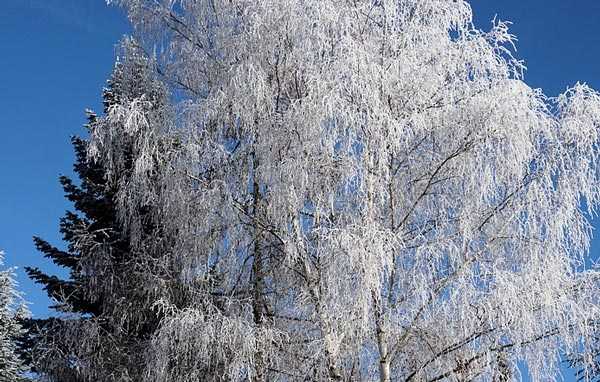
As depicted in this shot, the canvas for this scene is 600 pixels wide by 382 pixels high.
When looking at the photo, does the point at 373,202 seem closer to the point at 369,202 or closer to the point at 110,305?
the point at 369,202

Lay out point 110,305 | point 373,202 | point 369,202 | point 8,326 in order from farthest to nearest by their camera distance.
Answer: point 8,326
point 110,305
point 373,202
point 369,202

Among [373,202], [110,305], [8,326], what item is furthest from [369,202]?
[8,326]

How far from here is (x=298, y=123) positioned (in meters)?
7.91

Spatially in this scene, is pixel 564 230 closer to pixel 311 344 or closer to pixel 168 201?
pixel 311 344

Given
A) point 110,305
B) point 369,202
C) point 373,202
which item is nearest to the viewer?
point 369,202

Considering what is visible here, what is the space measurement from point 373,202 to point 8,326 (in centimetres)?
1512

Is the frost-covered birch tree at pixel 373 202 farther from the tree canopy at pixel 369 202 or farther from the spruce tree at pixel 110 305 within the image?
the spruce tree at pixel 110 305

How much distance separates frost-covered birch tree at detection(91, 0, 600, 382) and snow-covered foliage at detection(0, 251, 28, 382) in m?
11.2

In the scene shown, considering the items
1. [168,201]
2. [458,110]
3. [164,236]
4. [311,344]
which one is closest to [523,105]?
[458,110]

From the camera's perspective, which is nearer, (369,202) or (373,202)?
(369,202)

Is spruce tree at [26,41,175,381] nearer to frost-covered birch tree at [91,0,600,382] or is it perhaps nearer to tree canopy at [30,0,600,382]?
tree canopy at [30,0,600,382]

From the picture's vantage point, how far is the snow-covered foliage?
1873 cm

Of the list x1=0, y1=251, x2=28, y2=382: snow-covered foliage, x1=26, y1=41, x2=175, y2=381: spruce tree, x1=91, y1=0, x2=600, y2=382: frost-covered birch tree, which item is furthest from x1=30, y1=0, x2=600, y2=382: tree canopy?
x1=0, y1=251, x2=28, y2=382: snow-covered foliage

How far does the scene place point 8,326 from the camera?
19781 mm
